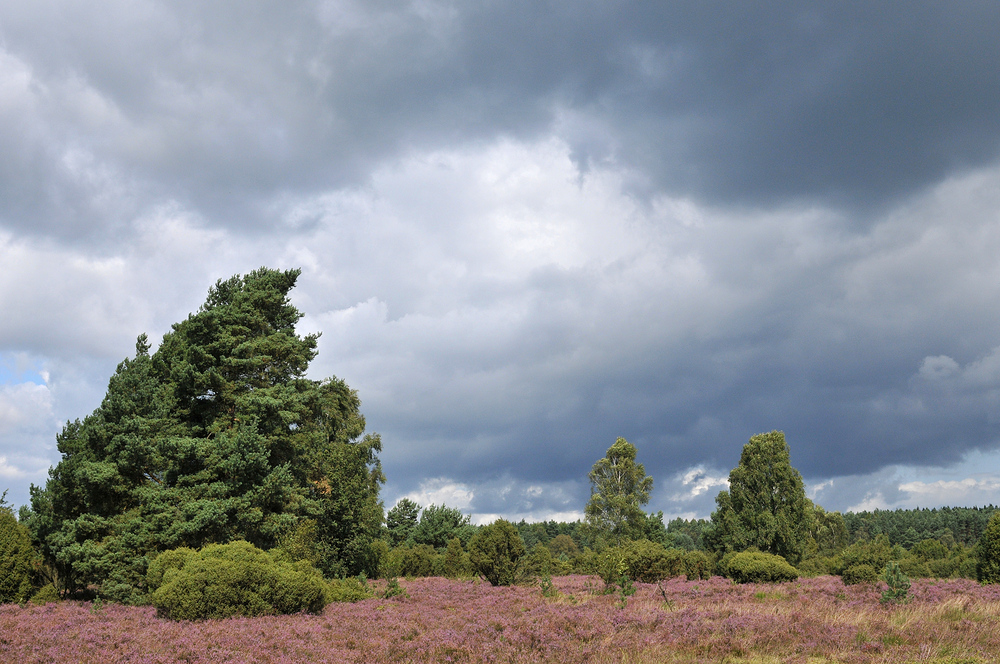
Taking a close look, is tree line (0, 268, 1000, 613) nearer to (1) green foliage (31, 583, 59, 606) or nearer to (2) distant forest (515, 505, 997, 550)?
(1) green foliage (31, 583, 59, 606)

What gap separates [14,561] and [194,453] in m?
6.45

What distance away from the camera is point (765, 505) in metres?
46.3

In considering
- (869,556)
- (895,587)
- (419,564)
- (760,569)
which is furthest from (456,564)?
(895,587)

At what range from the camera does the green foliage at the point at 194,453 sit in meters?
22.6

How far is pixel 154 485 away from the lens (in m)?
24.3

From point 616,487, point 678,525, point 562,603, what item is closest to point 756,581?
point 562,603

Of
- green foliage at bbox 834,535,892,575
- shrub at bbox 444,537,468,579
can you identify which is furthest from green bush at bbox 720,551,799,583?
shrub at bbox 444,537,468,579

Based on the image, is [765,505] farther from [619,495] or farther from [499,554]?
[499,554]

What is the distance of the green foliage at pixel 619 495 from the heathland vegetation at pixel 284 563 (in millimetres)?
8885

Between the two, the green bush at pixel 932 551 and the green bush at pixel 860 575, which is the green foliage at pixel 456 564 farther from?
the green bush at pixel 932 551

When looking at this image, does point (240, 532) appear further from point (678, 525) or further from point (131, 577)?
point (678, 525)

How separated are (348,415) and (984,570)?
130 ft

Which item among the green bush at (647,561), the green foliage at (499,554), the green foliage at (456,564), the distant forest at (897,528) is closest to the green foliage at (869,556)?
the green bush at (647,561)

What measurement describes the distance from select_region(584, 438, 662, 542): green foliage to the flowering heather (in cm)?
3010
